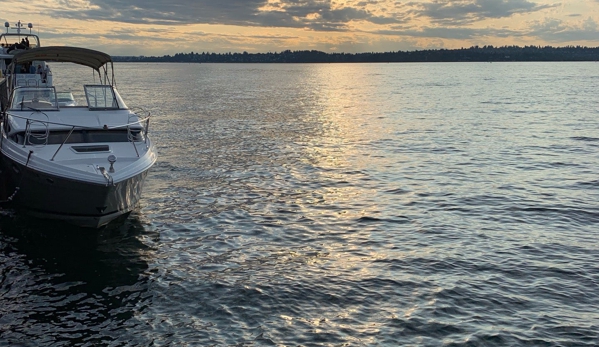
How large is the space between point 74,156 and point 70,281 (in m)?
4.32

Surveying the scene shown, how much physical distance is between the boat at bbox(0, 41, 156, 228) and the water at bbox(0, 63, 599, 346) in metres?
1.01

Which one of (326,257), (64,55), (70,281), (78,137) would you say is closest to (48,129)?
(78,137)

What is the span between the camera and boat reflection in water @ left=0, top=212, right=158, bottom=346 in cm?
1060

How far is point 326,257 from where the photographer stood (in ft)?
47.6

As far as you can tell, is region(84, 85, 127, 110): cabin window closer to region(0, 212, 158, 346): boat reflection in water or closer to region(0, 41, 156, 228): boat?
region(0, 41, 156, 228): boat

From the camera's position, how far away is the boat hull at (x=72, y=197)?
14.7m

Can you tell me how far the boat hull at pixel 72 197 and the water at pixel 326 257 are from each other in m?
0.69

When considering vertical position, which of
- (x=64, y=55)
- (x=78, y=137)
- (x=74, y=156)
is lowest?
(x=74, y=156)

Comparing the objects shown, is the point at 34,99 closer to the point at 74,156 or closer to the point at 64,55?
the point at 64,55

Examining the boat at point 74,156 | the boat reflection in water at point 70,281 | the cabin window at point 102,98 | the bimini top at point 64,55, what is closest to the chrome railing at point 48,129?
the boat at point 74,156

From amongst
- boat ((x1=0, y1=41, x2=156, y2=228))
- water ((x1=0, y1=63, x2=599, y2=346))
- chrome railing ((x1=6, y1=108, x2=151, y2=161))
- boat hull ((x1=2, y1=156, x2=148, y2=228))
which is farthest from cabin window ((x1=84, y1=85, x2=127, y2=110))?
boat hull ((x1=2, y1=156, x2=148, y2=228))

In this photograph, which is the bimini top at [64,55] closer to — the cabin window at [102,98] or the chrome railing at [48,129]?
the cabin window at [102,98]

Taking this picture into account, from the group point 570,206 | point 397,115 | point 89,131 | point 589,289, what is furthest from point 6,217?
point 397,115

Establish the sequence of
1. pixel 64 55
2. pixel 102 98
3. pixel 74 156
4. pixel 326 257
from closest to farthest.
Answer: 1. pixel 326 257
2. pixel 74 156
3. pixel 102 98
4. pixel 64 55
